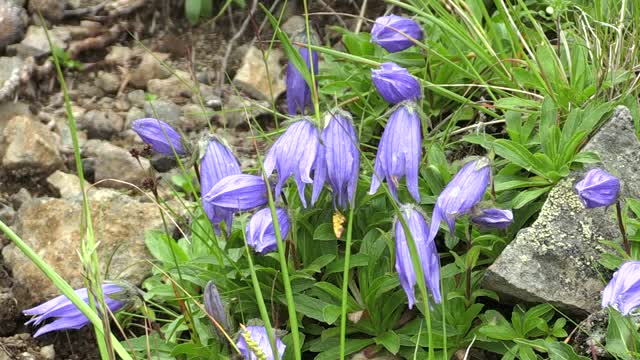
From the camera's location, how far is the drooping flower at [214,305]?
2562mm

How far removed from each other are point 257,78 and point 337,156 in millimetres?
2176

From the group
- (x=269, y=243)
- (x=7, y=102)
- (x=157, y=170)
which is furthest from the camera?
(x=7, y=102)

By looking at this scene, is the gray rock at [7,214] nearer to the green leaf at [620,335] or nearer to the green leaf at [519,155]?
the green leaf at [519,155]

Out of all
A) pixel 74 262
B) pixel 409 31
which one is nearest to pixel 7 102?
pixel 74 262

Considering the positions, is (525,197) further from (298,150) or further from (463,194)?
(298,150)

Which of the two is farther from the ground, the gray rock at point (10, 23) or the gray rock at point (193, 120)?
the gray rock at point (10, 23)

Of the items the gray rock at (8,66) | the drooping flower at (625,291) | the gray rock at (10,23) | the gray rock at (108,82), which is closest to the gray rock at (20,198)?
the gray rock at (8,66)

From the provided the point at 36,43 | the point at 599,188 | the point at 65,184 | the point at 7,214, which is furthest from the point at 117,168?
the point at 599,188

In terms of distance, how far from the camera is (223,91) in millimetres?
4746

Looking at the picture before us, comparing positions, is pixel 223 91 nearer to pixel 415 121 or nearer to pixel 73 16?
pixel 73 16

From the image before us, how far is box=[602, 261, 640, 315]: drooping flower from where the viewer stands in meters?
2.44

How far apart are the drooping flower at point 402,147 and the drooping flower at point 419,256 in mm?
168

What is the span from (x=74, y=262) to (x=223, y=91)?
1.42m

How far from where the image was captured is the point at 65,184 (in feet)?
13.5
